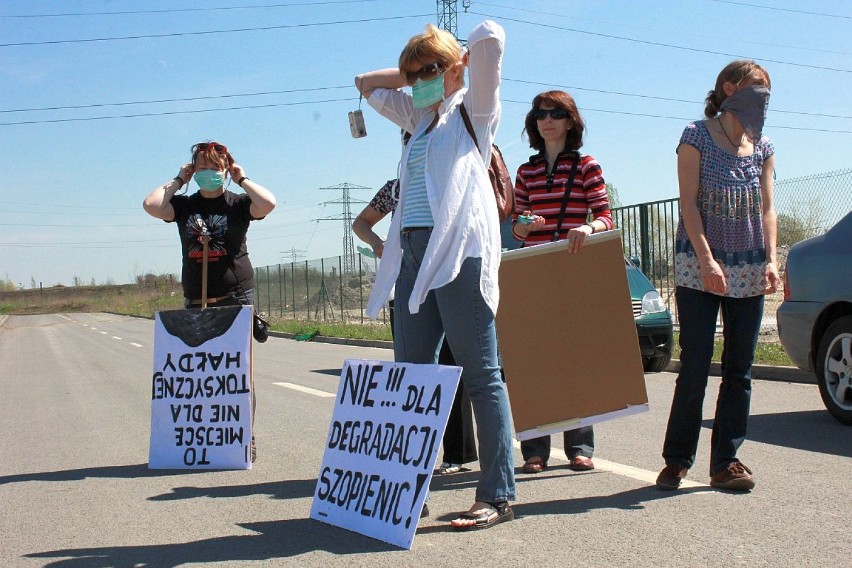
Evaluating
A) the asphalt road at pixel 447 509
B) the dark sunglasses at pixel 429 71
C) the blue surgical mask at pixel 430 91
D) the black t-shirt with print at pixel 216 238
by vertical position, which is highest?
the dark sunglasses at pixel 429 71

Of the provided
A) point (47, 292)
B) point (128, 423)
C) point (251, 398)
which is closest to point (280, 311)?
point (128, 423)

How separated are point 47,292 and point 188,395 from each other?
114015mm

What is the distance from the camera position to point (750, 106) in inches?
177

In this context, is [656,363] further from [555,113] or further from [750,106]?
[750,106]

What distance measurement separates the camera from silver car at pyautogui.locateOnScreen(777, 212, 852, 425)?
21.1 feet

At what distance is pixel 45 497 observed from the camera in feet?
17.1

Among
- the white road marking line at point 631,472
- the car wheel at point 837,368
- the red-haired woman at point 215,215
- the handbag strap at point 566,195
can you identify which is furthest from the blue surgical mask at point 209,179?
the car wheel at point 837,368

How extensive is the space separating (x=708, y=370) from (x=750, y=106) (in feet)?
4.09

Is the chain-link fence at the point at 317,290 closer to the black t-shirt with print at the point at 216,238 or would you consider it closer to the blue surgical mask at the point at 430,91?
the black t-shirt with print at the point at 216,238

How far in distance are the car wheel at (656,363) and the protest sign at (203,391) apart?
6.30 meters

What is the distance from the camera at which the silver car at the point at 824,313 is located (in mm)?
6445

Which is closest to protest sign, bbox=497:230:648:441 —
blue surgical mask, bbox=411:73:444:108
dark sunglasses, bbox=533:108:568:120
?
dark sunglasses, bbox=533:108:568:120

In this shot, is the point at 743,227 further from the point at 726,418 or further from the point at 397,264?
the point at 397,264

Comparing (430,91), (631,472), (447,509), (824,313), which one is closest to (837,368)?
(824,313)
